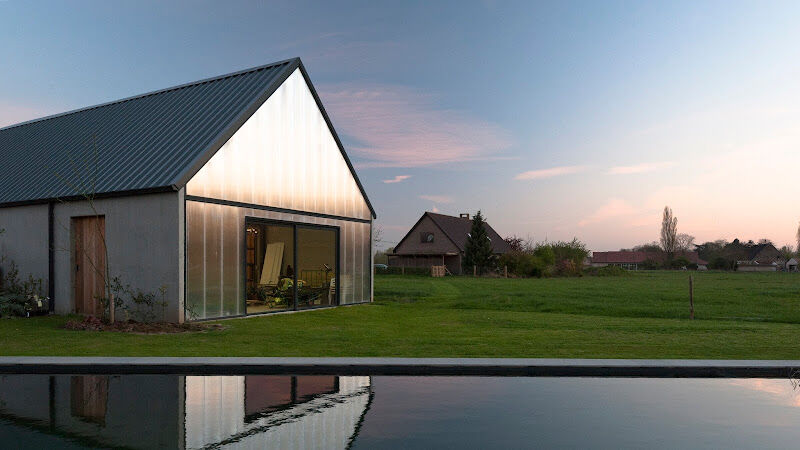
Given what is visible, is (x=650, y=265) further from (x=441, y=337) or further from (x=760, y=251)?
(x=441, y=337)

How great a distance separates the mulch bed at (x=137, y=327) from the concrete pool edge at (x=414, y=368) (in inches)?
182

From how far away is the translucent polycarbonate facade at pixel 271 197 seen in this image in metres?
15.3

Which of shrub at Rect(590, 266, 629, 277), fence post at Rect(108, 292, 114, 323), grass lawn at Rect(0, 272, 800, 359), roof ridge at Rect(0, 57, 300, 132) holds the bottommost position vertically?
shrub at Rect(590, 266, 629, 277)

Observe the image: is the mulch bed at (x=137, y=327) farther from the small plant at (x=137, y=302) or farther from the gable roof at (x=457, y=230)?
the gable roof at (x=457, y=230)

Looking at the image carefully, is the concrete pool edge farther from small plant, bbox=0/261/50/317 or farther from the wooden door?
small plant, bbox=0/261/50/317

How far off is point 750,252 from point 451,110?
14201cm

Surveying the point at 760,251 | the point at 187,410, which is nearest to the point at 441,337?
the point at 187,410

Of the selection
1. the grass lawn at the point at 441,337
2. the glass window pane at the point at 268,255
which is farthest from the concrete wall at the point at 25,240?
the glass window pane at the point at 268,255

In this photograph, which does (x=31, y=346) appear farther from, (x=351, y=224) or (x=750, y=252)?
(x=750, y=252)

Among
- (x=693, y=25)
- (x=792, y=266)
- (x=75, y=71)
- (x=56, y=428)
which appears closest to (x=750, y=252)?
(x=792, y=266)

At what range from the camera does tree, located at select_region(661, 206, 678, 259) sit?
121 meters

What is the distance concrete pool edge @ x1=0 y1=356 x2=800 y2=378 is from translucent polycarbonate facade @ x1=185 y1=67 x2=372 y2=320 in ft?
19.8

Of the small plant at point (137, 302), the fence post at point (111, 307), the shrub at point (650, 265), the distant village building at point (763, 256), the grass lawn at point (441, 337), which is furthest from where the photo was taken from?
the distant village building at point (763, 256)

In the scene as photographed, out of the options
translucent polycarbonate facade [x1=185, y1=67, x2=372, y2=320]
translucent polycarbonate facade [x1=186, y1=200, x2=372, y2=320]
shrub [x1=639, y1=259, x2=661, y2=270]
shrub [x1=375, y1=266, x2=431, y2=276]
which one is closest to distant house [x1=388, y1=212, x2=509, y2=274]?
shrub [x1=375, y1=266, x2=431, y2=276]
